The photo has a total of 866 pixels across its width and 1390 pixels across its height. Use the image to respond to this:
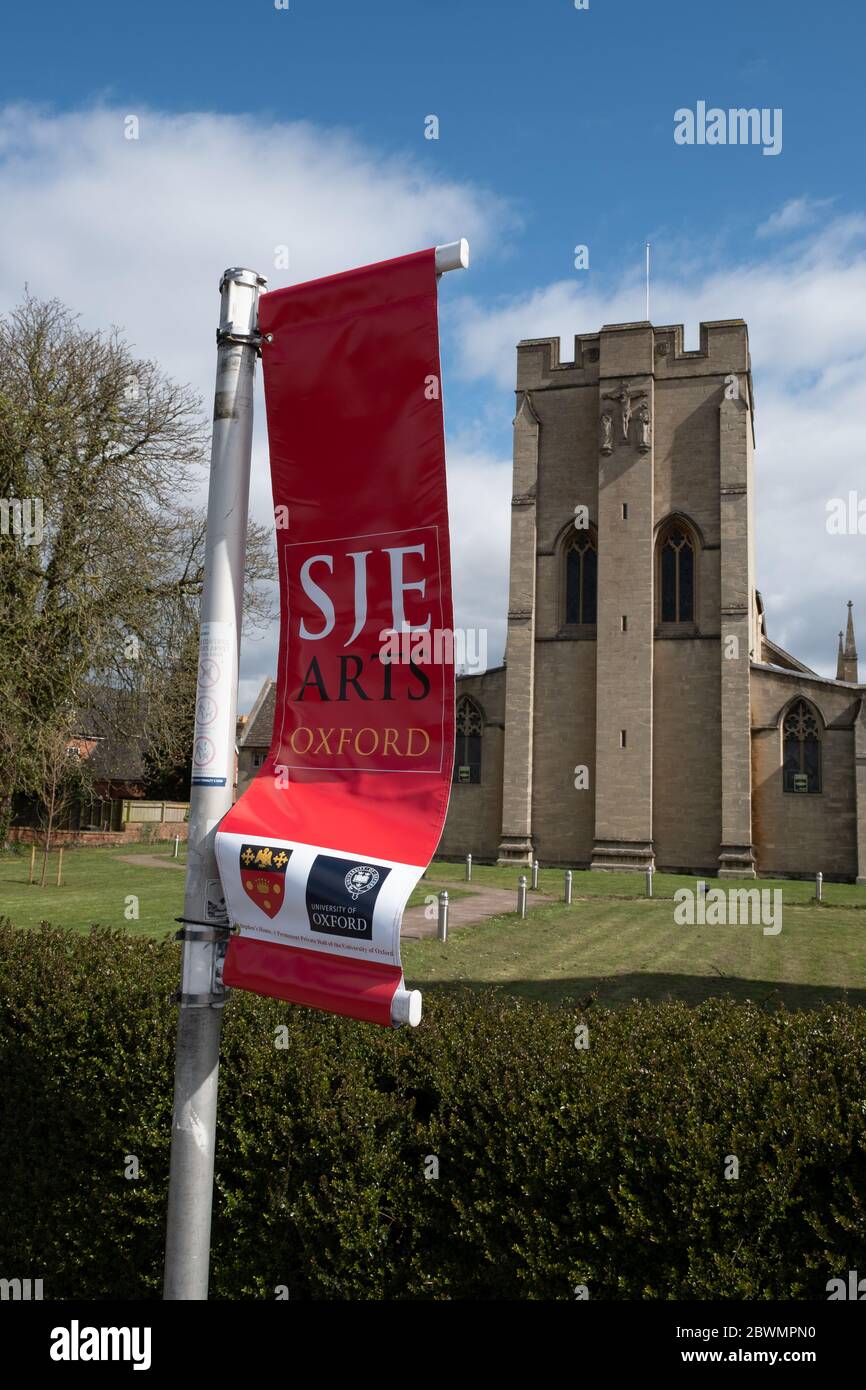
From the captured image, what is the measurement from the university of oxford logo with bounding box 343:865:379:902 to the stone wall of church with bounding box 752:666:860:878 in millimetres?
31148

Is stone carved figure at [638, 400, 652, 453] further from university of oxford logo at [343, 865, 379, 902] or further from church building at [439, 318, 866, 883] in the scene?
university of oxford logo at [343, 865, 379, 902]

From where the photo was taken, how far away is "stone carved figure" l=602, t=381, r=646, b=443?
3353cm

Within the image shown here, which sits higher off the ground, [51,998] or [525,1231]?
[51,998]

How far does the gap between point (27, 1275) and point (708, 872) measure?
29.2m

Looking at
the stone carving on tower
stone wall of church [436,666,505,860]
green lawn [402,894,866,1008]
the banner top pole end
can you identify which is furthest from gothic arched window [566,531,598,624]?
the banner top pole end

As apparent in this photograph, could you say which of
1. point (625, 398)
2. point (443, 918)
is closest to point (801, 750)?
point (625, 398)

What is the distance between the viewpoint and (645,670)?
3256cm

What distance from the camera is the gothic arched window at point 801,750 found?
31828 millimetres

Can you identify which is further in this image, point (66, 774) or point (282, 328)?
point (66, 774)

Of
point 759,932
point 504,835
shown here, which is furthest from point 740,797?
point 759,932

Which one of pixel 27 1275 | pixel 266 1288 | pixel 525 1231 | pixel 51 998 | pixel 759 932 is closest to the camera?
pixel 525 1231

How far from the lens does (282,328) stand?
11.9 feet

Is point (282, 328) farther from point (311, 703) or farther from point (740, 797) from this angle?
point (740, 797)

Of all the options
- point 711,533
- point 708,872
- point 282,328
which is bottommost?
point 708,872
